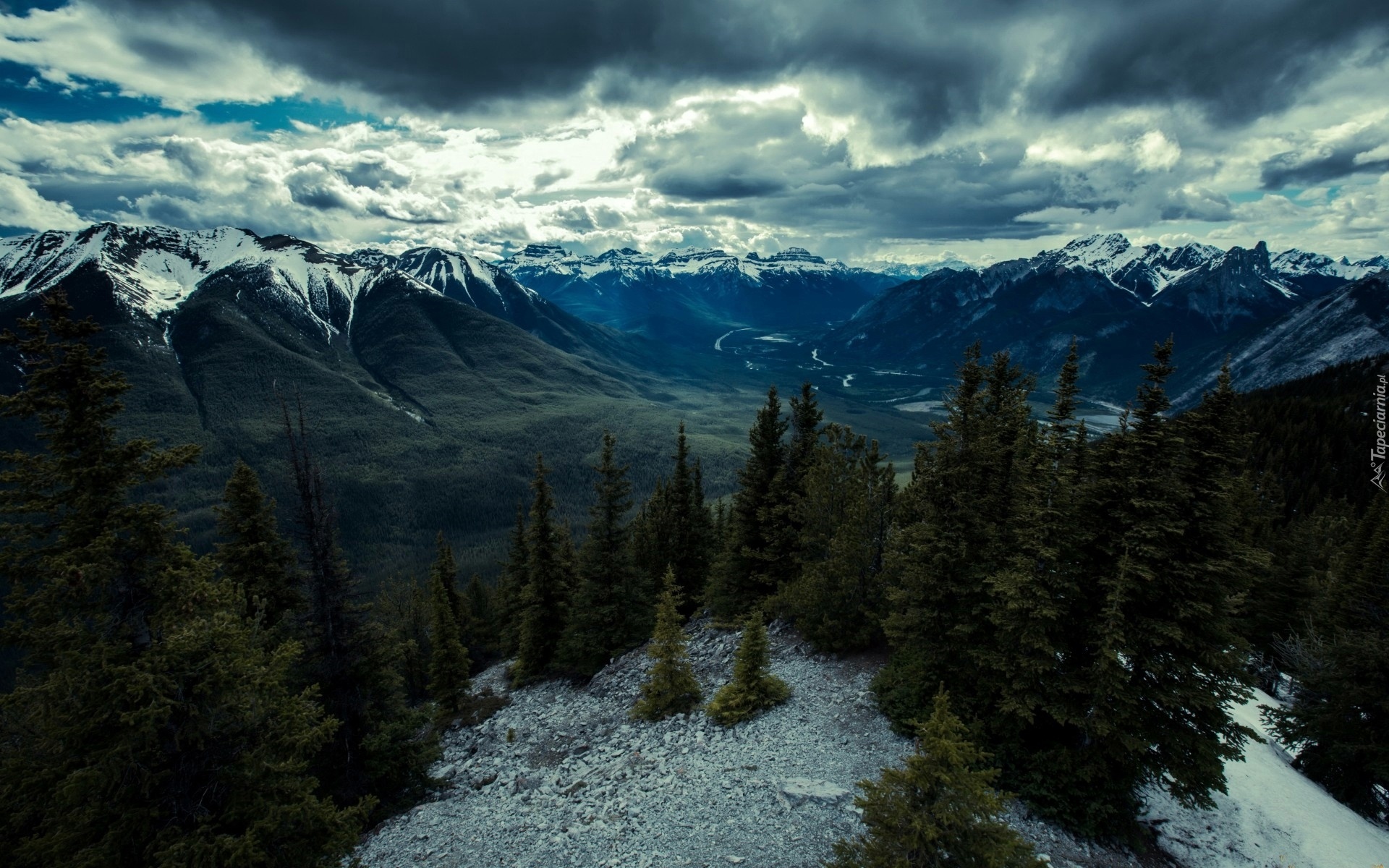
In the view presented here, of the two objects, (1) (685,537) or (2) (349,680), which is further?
(1) (685,537)

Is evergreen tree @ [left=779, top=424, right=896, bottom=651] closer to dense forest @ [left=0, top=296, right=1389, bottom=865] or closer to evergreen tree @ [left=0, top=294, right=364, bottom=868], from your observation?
dense forest @ [left=0, top=296, right=1389, bottom=865]

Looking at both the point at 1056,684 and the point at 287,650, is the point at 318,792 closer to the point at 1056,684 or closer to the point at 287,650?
the point at 287,650

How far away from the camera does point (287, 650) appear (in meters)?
12.9

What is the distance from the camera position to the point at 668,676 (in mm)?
24812

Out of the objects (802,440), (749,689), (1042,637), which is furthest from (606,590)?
(1042,637)

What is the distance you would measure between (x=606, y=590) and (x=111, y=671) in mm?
26023

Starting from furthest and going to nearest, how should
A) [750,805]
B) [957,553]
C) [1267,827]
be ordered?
[957,553] < [1267,827] < [750,805]

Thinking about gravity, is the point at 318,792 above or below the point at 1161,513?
below

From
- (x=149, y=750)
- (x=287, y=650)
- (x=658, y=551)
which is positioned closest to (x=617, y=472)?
(x=658, y=551)

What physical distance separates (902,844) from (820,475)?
68.3 ft

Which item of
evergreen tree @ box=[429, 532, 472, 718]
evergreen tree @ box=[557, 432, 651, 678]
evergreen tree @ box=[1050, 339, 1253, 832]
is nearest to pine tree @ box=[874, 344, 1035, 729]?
evergreen tree @ box=[1050, 339, 1253, 832]

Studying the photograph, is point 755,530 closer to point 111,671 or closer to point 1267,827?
point 1267,827

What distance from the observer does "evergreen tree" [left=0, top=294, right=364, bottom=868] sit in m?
10.4

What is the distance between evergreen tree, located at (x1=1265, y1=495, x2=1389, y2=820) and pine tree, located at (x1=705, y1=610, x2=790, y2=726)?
64.1 feet
